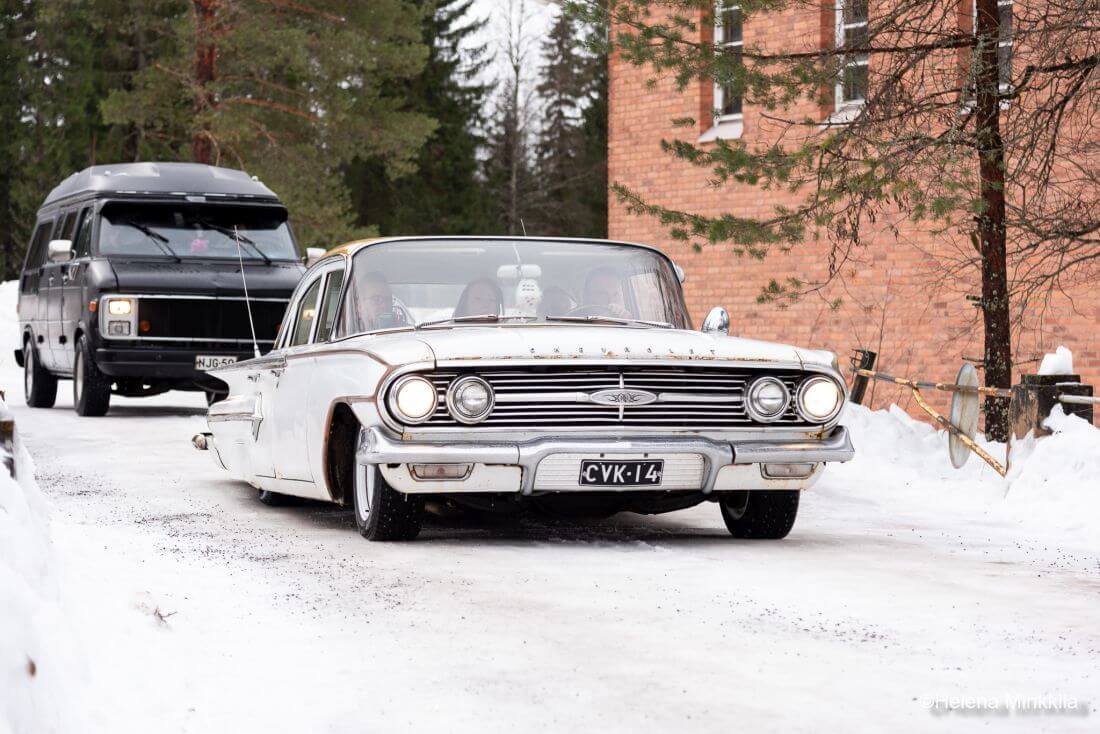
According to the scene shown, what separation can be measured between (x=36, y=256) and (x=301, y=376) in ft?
40.8

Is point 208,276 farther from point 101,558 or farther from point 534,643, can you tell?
point 534,643

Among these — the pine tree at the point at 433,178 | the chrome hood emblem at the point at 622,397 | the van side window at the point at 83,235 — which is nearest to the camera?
the chrome hood emblem at the point at 622,397

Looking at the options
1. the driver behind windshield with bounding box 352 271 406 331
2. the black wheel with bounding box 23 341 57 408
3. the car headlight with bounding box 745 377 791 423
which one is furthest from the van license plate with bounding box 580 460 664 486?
the black wheel with bounding box 23 341 57 408

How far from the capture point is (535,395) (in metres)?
8.05

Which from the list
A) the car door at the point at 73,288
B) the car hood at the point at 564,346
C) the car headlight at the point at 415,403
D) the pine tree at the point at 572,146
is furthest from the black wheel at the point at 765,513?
the pine tree at the point at 572,146

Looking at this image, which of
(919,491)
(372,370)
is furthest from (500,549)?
(919,491)

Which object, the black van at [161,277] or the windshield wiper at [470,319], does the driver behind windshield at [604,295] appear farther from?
the black van at [161,277]

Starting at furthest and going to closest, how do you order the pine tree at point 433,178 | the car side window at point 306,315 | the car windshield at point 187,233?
the pine tree at point 433,178 → the car windshield at point 187,233 → the car side window at point 306,315

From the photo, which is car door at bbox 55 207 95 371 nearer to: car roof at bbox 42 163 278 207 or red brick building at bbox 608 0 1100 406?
car roof at bbox 42 163 278 207

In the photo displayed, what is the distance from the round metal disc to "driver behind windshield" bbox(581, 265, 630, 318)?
405 centimetres

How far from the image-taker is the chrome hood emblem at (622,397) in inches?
318

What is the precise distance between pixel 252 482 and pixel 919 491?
14.8 feet

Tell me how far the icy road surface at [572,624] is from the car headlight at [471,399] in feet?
2.09

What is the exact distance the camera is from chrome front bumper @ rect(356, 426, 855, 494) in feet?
25.8
